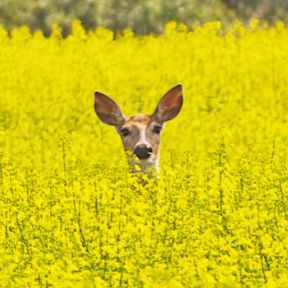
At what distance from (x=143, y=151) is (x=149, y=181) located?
791 millimetres

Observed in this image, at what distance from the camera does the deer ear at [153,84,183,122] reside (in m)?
10.7

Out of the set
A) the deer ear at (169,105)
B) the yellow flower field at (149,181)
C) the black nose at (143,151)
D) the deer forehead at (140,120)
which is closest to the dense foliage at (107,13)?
the yellow flower field at (149,181)

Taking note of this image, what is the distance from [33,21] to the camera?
19.9m

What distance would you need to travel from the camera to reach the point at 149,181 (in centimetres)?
900

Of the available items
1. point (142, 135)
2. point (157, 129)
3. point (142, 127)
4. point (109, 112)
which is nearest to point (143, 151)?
point (142, 135)

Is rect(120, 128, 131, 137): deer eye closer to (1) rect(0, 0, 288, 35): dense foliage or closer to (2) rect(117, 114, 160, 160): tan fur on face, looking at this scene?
(2) rect(117, 114, 160, 160): tan fur on face

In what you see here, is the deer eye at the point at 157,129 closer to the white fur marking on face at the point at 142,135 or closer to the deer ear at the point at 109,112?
the white fur marking on face at the point at 142,135

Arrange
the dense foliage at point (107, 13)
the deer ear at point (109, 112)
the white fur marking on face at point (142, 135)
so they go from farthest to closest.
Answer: the dense foliage at point (107, 13) < the deer ear at point (109, 112) < the white fur marking on face at point (142, 135)

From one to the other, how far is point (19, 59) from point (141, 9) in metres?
3.13

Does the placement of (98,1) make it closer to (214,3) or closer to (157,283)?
(214,3)

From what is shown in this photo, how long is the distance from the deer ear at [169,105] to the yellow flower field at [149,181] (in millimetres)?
344

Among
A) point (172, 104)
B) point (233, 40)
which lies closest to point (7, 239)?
point (172, 104)

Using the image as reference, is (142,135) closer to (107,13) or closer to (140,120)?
(140,120)

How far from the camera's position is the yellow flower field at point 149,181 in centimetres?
792
